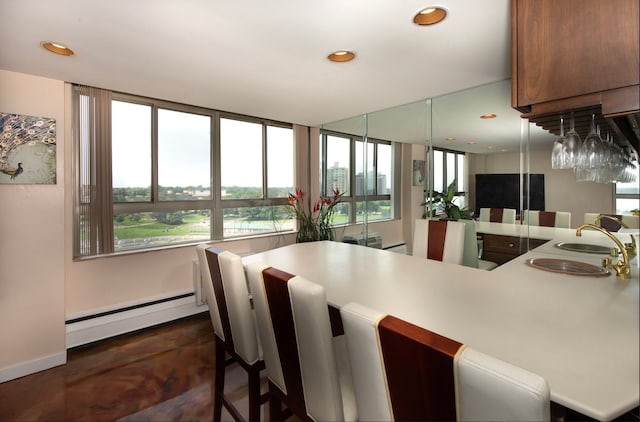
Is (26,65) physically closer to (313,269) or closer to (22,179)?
(22,179)

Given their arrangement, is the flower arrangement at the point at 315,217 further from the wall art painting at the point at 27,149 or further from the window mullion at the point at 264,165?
the wall art painting at the point at 27,149

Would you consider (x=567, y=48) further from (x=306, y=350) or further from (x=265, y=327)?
(x=265, y=327)

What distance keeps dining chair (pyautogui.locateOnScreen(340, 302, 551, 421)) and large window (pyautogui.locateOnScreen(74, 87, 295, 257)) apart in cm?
287

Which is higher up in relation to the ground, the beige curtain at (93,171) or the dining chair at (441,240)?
the beige curtain at (93,171)

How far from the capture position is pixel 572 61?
101 cm

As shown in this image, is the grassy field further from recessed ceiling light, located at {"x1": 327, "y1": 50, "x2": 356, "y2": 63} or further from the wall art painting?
recessed ceiling light, located at {"x1": 327, "y1": 50, "x2": 356, "y2": 63}

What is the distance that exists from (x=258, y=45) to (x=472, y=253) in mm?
2342

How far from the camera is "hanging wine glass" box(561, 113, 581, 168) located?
3.49ft

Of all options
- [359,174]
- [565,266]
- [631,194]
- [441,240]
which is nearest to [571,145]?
[631,194]

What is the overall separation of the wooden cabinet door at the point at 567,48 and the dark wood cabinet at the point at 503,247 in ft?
4.84

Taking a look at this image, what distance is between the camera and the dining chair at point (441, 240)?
2248 mm

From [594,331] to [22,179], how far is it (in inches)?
131

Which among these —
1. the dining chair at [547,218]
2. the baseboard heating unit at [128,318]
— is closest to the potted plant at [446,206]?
the dining chair at [547,218]

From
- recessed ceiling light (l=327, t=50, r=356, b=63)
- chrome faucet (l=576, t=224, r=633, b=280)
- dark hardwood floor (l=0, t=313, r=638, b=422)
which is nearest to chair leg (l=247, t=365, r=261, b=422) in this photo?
dark hardwood floor (l=0, t=313, r=638, b=422)
